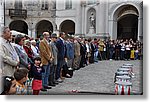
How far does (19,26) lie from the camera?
326 cm

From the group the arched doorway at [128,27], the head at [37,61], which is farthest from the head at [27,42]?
the arched doorway at [128,27]

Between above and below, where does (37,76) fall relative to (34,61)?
below

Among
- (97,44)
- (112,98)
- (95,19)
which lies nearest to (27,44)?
(112,98)

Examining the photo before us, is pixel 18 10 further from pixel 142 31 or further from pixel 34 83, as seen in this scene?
pixel 142 31

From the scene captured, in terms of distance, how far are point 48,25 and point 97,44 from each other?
217cm

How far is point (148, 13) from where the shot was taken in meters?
2.72

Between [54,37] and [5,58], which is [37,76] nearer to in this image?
[5,58]

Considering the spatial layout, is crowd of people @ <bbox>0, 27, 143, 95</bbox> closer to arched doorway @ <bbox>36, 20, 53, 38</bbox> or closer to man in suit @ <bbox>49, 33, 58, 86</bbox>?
man in suit @ <bbox>49, 33, 58, 86</bbox>

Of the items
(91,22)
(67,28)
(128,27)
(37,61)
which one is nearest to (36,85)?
(37,61)

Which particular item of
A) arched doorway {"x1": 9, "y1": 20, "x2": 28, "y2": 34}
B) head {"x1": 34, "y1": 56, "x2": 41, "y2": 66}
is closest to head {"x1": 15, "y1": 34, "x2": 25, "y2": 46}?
arched doorway {"x1": 9, "y1": 20, "x2": 28, "y2": 34}

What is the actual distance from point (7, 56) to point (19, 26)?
2.59ft

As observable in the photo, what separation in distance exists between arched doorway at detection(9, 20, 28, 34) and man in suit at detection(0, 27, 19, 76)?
340mm

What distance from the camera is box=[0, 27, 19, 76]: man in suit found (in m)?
2.53

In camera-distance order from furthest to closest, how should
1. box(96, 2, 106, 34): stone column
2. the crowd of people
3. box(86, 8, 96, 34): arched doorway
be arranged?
box(96, 2, 106, 34): stone column, box(86, 8, 96, 34): arched doorway, the crowd of people
